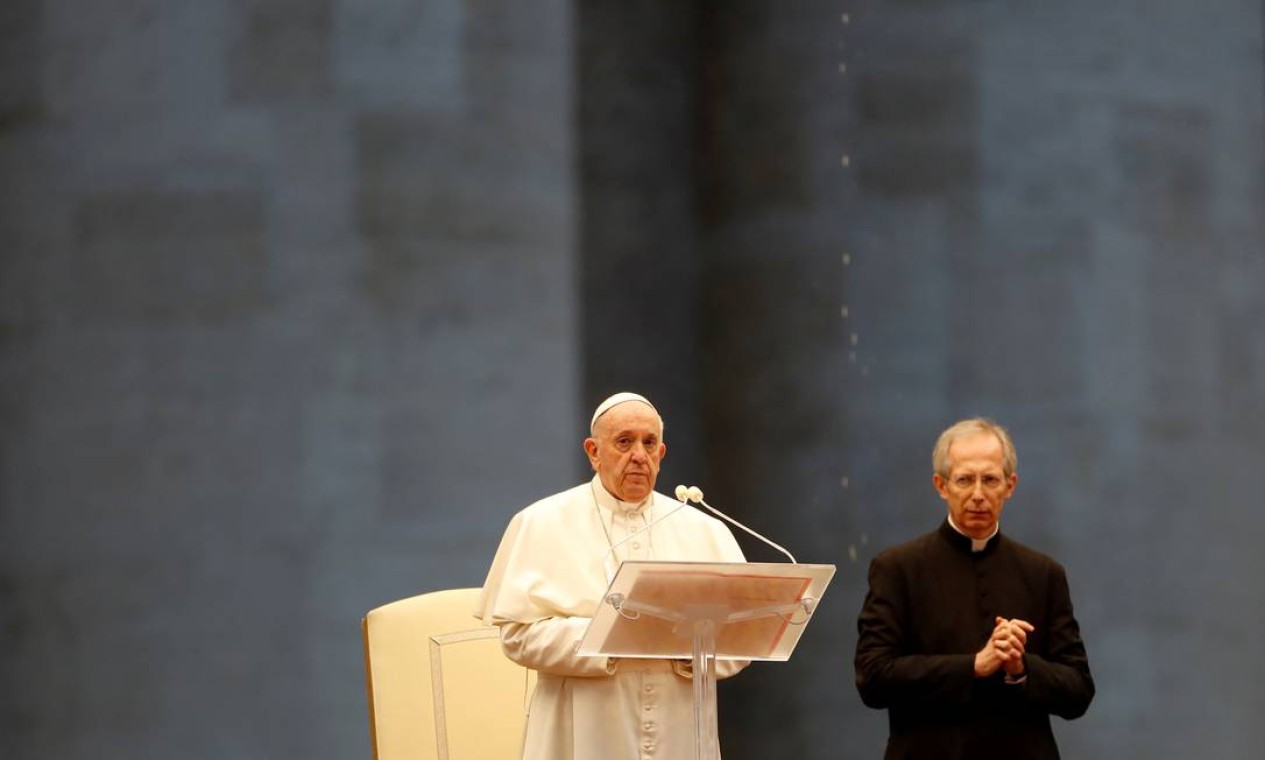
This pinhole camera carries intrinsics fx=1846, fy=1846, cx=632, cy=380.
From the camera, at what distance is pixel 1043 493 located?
7.10 meters

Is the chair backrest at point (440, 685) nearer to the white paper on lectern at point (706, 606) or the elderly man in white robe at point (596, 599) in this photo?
the elderly man in white robe at point (596, 599)

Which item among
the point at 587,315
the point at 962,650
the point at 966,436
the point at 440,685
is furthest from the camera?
the point at 587,315

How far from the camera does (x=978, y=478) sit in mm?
4488

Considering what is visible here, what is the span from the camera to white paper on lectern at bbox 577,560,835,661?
394 cm

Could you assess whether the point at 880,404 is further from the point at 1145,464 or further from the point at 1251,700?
the point at 1251,700

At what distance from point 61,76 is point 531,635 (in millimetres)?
3294

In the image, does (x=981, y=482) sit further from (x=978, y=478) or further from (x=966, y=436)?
(x=966, y=436)

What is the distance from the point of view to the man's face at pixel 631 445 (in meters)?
4.57

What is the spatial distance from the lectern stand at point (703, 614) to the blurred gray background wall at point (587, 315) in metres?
2.74

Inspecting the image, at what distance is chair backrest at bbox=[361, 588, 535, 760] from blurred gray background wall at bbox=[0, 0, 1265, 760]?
52.4 inches

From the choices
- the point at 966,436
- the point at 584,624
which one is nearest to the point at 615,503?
the point at 584,624

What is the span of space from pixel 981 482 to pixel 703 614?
866 millimetres

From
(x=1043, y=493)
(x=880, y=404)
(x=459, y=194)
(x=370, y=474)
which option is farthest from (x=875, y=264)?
(x=370, y=474)

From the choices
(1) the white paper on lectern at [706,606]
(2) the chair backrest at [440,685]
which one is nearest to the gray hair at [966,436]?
(1) the white paper on lectern at [706,606]
